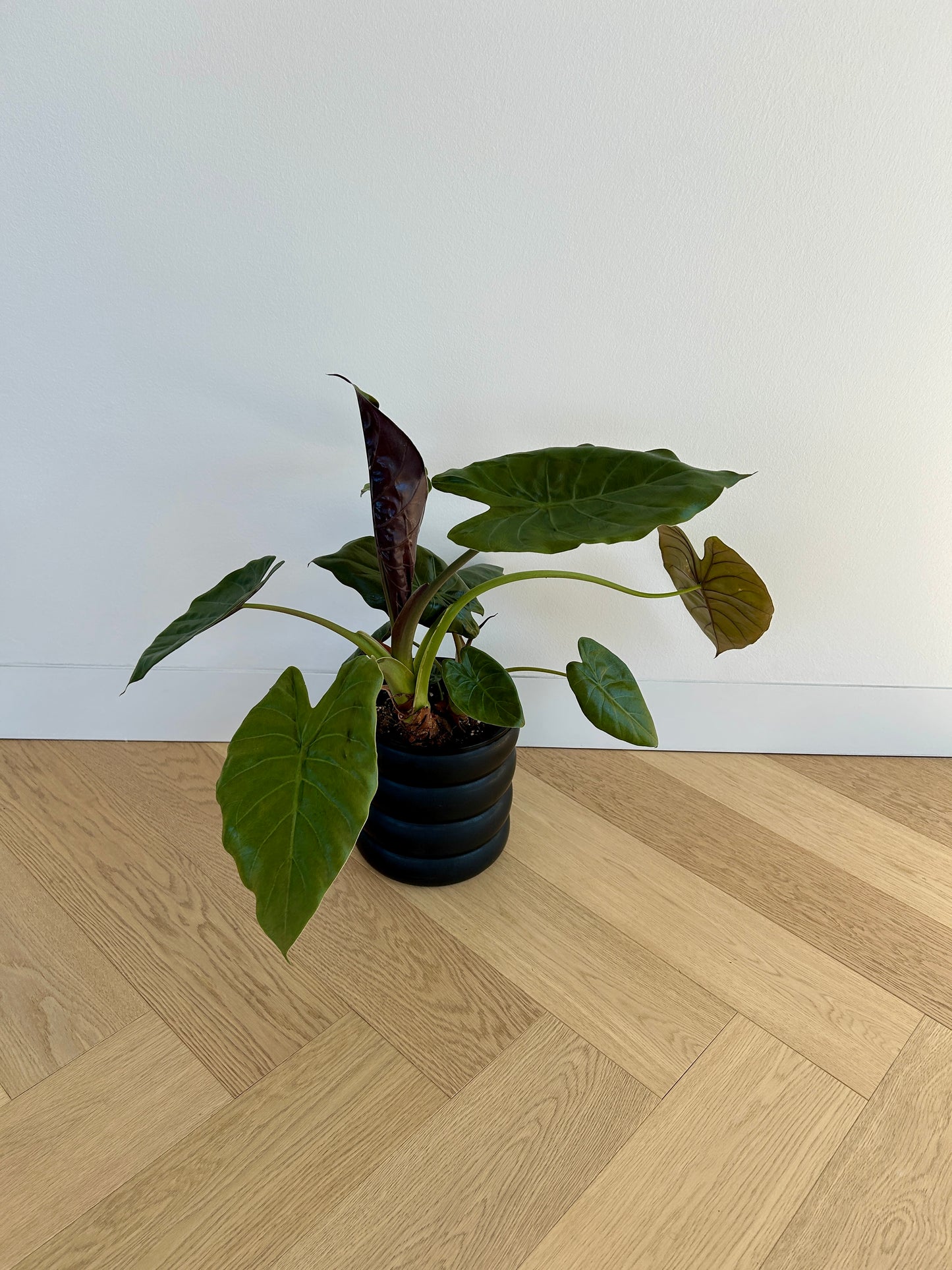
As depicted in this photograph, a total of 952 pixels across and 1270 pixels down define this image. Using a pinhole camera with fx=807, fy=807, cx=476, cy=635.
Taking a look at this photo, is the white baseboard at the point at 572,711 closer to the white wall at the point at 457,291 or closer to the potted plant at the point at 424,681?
the white wall at the point at 457,291

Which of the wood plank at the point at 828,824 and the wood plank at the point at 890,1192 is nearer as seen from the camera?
the wood plank at the point at 890,1192

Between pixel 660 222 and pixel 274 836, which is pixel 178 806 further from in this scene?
pixel 660 222

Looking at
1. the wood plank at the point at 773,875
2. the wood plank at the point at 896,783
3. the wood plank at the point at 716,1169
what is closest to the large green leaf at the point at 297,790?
the wood plank at the point at 716,1169

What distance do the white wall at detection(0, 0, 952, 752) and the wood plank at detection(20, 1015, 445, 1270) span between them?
668 millimetres

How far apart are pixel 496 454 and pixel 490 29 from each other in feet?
1.67

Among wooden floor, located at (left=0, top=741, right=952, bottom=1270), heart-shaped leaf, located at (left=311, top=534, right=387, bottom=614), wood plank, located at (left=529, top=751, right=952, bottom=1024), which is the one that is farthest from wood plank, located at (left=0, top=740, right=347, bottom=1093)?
wood plank, located at (left=529, top=751, right=952, bottom=1024)

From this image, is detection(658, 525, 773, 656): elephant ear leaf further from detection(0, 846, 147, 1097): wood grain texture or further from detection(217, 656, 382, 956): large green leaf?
detection(0, 846, 147, 1097): wood grain texture

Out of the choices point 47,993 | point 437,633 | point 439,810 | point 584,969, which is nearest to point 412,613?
point 437,633

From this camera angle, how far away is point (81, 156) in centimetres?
101

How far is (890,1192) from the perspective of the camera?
74 cm

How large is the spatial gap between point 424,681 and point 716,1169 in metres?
0.56

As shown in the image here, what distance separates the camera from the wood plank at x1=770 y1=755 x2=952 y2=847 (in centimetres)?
126

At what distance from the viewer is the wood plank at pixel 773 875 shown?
3.24 ft

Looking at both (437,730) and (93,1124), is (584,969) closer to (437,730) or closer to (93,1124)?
(437,730)
